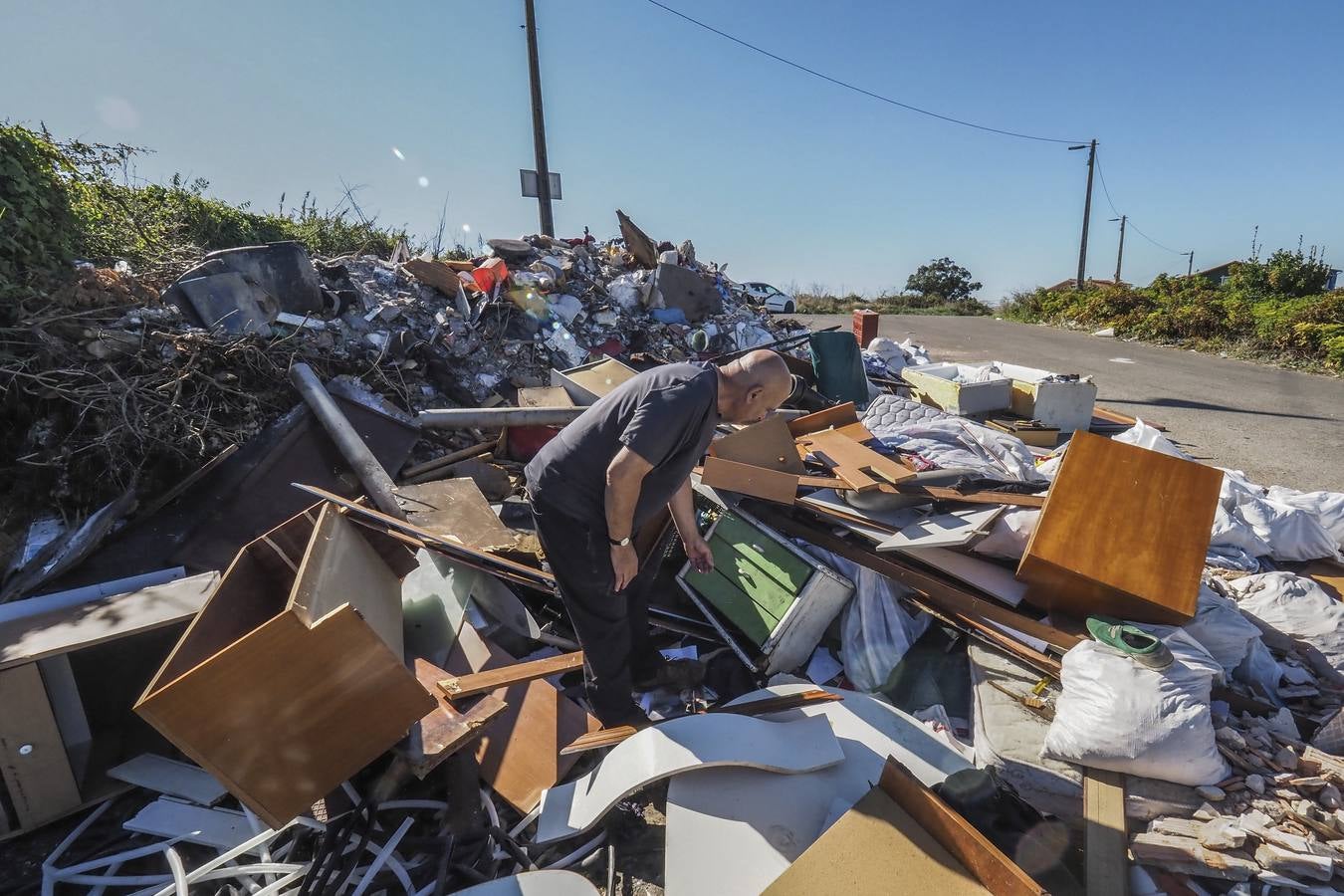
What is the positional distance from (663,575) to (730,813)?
148 cm

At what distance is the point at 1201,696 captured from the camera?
1.84m

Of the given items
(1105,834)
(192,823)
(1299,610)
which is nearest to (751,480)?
(1105,834)

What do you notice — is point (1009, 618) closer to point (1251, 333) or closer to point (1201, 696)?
point (1201, 696)

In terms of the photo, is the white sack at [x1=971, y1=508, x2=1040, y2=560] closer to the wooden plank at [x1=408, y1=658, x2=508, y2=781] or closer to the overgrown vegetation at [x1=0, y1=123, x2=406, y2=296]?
the wooden plank at [x1=408, y1=658, x2=508, y2=781]

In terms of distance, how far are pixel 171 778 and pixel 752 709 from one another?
2.09m

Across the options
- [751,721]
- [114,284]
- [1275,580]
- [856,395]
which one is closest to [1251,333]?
[856,395]

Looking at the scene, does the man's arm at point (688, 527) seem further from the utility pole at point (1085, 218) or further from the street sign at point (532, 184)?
the utility pole at point (1085, 218)

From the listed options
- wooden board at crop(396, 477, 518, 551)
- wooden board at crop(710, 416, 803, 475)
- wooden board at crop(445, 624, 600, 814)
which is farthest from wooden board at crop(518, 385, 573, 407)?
wooden board at crop(445, 624, 600, 814)

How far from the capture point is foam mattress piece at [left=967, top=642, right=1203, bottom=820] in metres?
1.80

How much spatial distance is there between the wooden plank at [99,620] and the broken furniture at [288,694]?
42 cm

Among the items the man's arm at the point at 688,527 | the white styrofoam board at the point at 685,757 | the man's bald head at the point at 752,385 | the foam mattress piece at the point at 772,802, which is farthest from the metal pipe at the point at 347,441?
the foam mattress piece at the point at 772,802

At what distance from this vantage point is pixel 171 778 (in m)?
2.14

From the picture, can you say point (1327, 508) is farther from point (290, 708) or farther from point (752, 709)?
point (290, 708)

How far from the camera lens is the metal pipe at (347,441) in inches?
134
